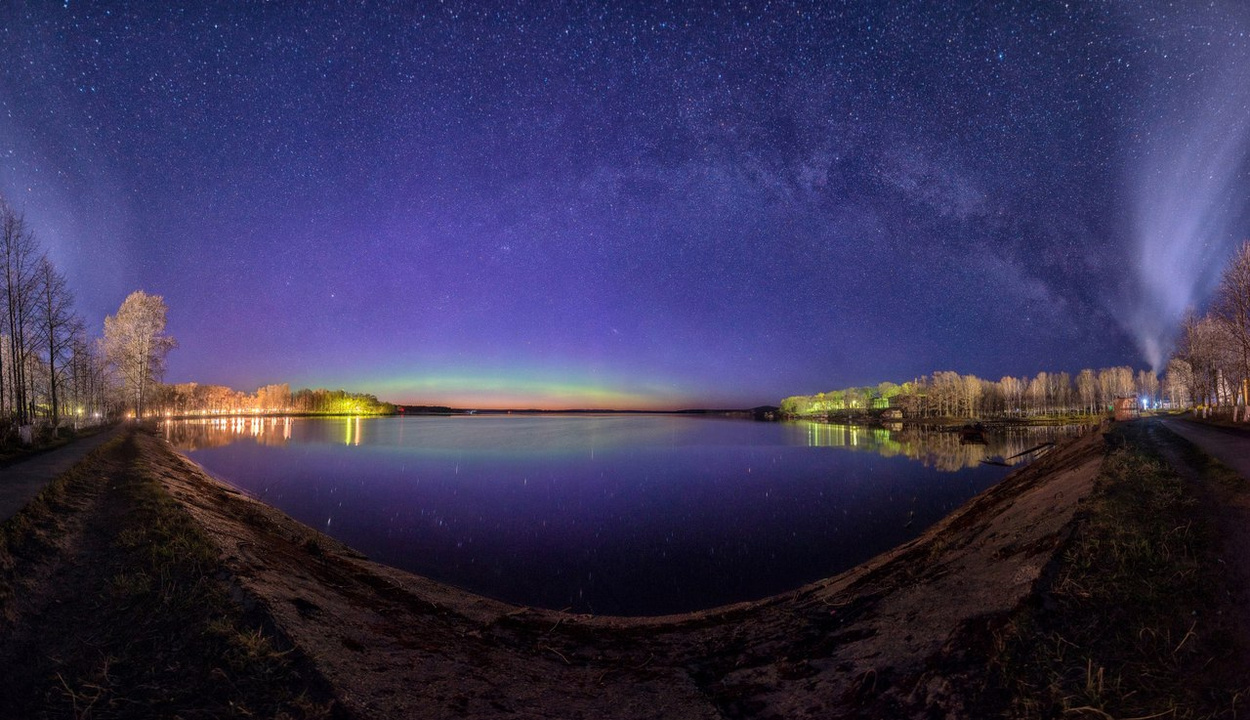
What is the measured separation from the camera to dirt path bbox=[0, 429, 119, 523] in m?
11.4

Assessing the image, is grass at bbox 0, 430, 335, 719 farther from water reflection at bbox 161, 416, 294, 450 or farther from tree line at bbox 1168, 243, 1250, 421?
tree line at bbox 1168, 243, 1250, 421

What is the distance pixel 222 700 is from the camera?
16.1ft

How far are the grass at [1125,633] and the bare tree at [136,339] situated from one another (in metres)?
71.5

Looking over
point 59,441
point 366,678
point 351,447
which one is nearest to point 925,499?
point 366,678

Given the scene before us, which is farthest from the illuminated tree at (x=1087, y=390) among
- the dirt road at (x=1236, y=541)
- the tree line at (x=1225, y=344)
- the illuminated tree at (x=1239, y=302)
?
the dirt road at (x=1236, y=541)

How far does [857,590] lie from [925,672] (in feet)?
14.4

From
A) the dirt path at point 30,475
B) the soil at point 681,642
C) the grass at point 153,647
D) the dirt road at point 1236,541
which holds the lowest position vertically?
the soil at point 681,642

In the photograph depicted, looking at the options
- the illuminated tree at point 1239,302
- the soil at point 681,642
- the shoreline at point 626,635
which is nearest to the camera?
the shoreline at point 626,635

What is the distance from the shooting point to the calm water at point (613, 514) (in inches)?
597

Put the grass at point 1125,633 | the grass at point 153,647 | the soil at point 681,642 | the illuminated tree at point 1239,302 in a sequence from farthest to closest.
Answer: the illuminated tree at point 1239,302 < the soil at point 681,642 < the grass at point 153,647 < the grass at point 1125,633

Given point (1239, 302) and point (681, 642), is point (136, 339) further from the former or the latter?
point (1239, 302)

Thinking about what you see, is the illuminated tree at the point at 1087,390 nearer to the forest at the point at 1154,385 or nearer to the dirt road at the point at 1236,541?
the forest at the point at 1154,385

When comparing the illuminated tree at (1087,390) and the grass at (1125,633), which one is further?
the illuminated tree at (1087,390)

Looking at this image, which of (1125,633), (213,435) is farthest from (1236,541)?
(213,435)
